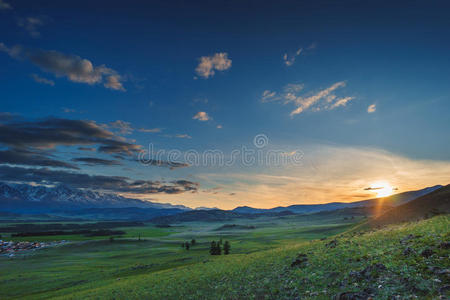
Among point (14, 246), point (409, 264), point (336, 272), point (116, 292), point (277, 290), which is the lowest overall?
point (14, 246)

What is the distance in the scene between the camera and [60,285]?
2085 inches

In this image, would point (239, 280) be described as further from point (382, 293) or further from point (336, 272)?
point (382, 293)

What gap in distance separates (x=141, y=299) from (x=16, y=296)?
4037 cm

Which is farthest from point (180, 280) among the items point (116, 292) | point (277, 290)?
point (277, 290)

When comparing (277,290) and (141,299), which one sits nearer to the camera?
(277,290)

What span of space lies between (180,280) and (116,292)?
360 inches

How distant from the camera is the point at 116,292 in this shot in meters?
32.2

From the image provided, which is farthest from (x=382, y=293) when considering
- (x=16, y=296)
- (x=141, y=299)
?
(x=16, y=296)

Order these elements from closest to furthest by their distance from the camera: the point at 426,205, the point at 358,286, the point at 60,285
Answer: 1. the point at 358,286
2. the point at 426,205
3. the point at 60,285

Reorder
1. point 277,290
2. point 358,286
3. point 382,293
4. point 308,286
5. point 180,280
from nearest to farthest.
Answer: point 382,293
point 358,286
point 308,286
point 277,290
point 180,280

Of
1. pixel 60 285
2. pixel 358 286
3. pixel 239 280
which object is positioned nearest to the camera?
pixel 358 286

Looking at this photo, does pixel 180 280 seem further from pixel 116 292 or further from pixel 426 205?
pixel 426 205

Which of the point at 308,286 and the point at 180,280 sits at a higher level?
the point at 308,286

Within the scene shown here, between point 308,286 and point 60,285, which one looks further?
point 60,285
